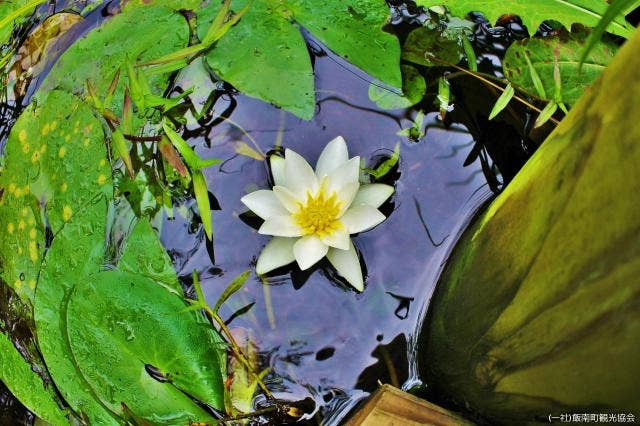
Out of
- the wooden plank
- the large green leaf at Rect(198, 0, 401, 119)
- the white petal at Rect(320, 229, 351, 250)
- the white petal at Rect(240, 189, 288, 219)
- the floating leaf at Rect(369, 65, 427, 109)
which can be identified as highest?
the large green leaf at Rect(198, 0, 401, 119)

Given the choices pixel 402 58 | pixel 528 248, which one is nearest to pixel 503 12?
pixel 402 58

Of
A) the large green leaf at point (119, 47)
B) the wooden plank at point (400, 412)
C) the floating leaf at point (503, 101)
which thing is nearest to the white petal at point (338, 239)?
the wooden plank at point (400, 412)

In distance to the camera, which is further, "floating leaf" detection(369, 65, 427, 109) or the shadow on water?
"floating leaf" detection(369, 65, 427, 109)

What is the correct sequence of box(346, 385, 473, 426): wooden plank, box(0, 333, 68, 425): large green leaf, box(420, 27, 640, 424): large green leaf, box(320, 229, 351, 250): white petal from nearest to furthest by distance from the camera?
1. box(420, 27, 640, 424): large green leaf
2. box(346, 385, 473, 426): wooden plank
3. box(320, 229, 351, 250): white petal
4. box(0, 333, 68, 425): large green leaf

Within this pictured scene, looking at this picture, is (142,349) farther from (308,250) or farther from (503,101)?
(503,101)

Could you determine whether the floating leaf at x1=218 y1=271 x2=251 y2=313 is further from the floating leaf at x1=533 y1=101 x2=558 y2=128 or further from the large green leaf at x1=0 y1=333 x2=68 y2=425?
the floating leaf at x1=533 y1=101 x2=558 y2=128

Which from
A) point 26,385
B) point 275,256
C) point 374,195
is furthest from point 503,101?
point 26,385

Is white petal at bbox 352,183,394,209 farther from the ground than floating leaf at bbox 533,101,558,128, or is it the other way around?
floating leaf at bbox 533,101,558,128

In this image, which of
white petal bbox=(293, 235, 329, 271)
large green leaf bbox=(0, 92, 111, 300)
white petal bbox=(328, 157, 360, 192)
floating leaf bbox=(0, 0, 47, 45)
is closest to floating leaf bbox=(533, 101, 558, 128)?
white petal bbox=(328, 157, 360, 192)

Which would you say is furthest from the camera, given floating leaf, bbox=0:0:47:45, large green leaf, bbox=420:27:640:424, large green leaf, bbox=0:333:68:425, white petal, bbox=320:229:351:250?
floating leaf, bbox=0:0:47:45
